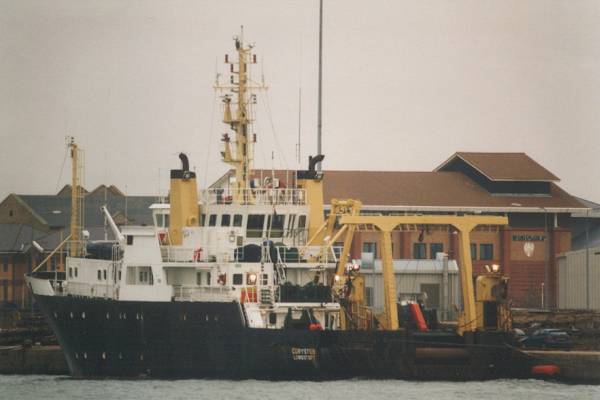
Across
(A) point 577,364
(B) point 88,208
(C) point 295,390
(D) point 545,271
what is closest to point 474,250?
(D) point 545,271

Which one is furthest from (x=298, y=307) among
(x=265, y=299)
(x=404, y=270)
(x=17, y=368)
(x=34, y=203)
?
(x=34, y=203)

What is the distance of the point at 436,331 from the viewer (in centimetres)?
5753

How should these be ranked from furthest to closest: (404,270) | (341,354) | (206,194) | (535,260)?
(535,260) < (404,270) < (206,194) < (341,354)

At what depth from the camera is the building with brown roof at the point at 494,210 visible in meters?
103

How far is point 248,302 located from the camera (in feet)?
185

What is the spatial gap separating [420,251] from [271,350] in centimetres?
4986

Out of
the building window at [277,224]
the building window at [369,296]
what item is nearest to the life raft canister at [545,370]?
the building window at [277,224]

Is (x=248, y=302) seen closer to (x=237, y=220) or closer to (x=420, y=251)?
(x=237, y=220)

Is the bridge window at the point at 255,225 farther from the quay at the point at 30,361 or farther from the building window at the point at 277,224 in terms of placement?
the quay at the point at 30,361

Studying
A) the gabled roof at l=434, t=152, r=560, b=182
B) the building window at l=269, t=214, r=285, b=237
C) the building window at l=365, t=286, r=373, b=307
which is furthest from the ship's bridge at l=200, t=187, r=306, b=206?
the gabled roof at l=434, t=152, r=560, b=182

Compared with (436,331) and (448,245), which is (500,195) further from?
(436,331)

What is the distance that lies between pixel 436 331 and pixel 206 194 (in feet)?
35.9

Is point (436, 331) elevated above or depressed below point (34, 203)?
below

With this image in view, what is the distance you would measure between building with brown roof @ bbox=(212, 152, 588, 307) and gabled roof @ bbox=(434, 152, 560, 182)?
7 cm
